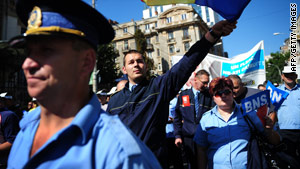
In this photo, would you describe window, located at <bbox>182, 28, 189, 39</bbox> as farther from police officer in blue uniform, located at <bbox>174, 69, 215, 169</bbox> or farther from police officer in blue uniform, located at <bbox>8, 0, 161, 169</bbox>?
police officer in blue uniform, located at <bbox>8, 0, 161, 169</bbox>

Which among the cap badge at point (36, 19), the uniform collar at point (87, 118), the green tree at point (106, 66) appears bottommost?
the uniform collar at point (87, 118)

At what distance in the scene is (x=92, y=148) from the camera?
879 millimetres

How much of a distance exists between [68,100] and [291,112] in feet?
17.7

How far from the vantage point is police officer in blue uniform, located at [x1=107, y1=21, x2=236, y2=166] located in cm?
204

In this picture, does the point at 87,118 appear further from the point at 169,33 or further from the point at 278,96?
the point at 169,33

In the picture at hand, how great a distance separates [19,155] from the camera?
3.51 feet

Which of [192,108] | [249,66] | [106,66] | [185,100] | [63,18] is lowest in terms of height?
[192,108]

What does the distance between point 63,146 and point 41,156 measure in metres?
0.11

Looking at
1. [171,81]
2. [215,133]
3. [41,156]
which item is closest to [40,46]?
[41,156]

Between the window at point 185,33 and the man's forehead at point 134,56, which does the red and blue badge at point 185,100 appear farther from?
the window at point 185,33

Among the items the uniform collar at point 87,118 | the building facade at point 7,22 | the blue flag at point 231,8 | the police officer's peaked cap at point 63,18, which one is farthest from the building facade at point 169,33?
the uniform collar at point 87,118

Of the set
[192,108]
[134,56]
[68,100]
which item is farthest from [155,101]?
[192,108]

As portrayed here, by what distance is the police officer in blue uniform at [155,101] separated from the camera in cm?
204

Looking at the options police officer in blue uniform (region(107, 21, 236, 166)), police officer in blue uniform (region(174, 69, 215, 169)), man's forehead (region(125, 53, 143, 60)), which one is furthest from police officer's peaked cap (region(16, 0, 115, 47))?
police officer in blue uniform (region(174, 69, 215, 169))
